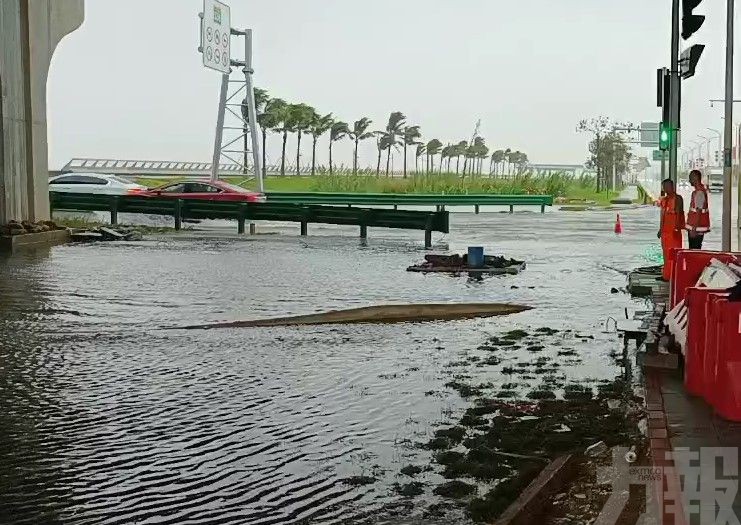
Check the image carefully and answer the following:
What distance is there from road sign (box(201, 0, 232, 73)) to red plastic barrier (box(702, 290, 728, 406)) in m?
37.8

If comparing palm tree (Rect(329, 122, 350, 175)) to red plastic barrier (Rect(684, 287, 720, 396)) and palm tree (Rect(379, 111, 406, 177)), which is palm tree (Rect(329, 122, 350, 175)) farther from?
red plastic barrier (Rect(684, 287, 720, 396))

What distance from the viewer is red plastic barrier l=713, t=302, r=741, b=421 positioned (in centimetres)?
654

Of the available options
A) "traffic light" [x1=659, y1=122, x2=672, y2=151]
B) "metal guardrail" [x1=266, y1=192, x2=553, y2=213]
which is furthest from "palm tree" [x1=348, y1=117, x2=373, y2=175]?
"traffic light" [x1=659, y1=122, x2=672, y2=151]

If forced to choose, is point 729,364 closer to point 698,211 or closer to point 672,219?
point 672,219

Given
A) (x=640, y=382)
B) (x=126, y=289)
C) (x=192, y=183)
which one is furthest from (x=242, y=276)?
(x=192, y=183)

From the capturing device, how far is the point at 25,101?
81.6 ft

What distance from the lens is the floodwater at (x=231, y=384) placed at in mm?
5512

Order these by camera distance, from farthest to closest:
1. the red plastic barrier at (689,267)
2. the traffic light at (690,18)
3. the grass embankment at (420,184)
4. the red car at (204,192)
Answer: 1. the grass embankment at (420,184)
2. the red car at (204,192)
3. the traffic light at (690,18)
4. the red plastic barrier at (689,267)

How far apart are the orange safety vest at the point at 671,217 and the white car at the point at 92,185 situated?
2451 centimetres

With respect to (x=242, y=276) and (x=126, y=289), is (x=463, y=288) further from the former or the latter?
(x=126, y=289)

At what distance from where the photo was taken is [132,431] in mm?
6789

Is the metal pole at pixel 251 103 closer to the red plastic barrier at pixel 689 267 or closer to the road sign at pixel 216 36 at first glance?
the road sign at pixel 216 36

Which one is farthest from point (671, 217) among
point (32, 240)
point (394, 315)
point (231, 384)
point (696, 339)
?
point (32, 240)

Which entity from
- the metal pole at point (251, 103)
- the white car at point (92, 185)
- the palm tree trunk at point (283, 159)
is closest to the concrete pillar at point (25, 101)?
the white car at point (92, 185)
